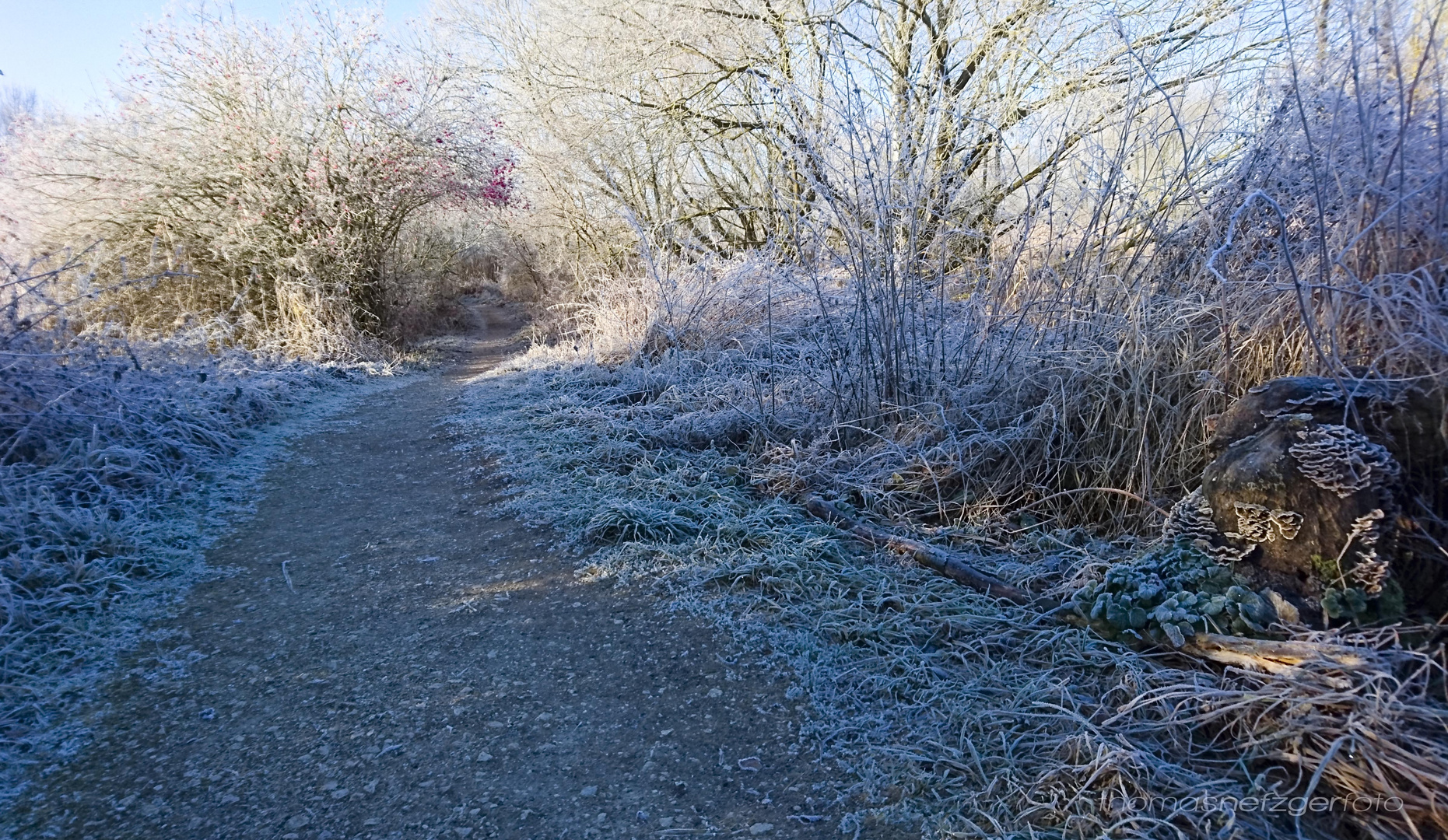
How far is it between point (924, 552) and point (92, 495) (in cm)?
385

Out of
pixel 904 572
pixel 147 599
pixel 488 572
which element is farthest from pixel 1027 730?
pixel 147 599

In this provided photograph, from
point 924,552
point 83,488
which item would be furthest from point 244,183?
point 924,552

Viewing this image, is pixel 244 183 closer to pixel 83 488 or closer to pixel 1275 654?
pixel 83 488

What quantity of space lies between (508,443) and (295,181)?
644 cm

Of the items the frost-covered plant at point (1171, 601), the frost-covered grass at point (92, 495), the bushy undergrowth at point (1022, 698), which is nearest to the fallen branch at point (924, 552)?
the bushy undergrowth at point (1022, 698)

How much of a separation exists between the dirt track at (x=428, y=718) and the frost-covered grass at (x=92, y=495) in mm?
166

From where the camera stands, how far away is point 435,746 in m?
2.13

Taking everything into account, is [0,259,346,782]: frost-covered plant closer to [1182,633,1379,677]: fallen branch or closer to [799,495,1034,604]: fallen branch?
[799,495,1034,604]: fallen branch

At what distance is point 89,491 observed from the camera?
3523 millimetres

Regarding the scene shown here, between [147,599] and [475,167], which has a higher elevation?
[475,167]

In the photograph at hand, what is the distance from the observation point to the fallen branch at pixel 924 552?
265 cm

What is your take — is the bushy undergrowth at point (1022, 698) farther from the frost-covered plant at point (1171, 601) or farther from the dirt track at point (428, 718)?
the dirt track at point (428, 718)

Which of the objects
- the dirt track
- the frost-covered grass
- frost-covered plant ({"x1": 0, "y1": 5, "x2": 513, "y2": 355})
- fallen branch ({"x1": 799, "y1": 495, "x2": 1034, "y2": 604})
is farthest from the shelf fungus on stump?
frost-covered plant ({"x1": 0, "y1": 5, "x2": 513, "y2": 355})

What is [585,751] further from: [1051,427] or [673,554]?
[1051,427]
